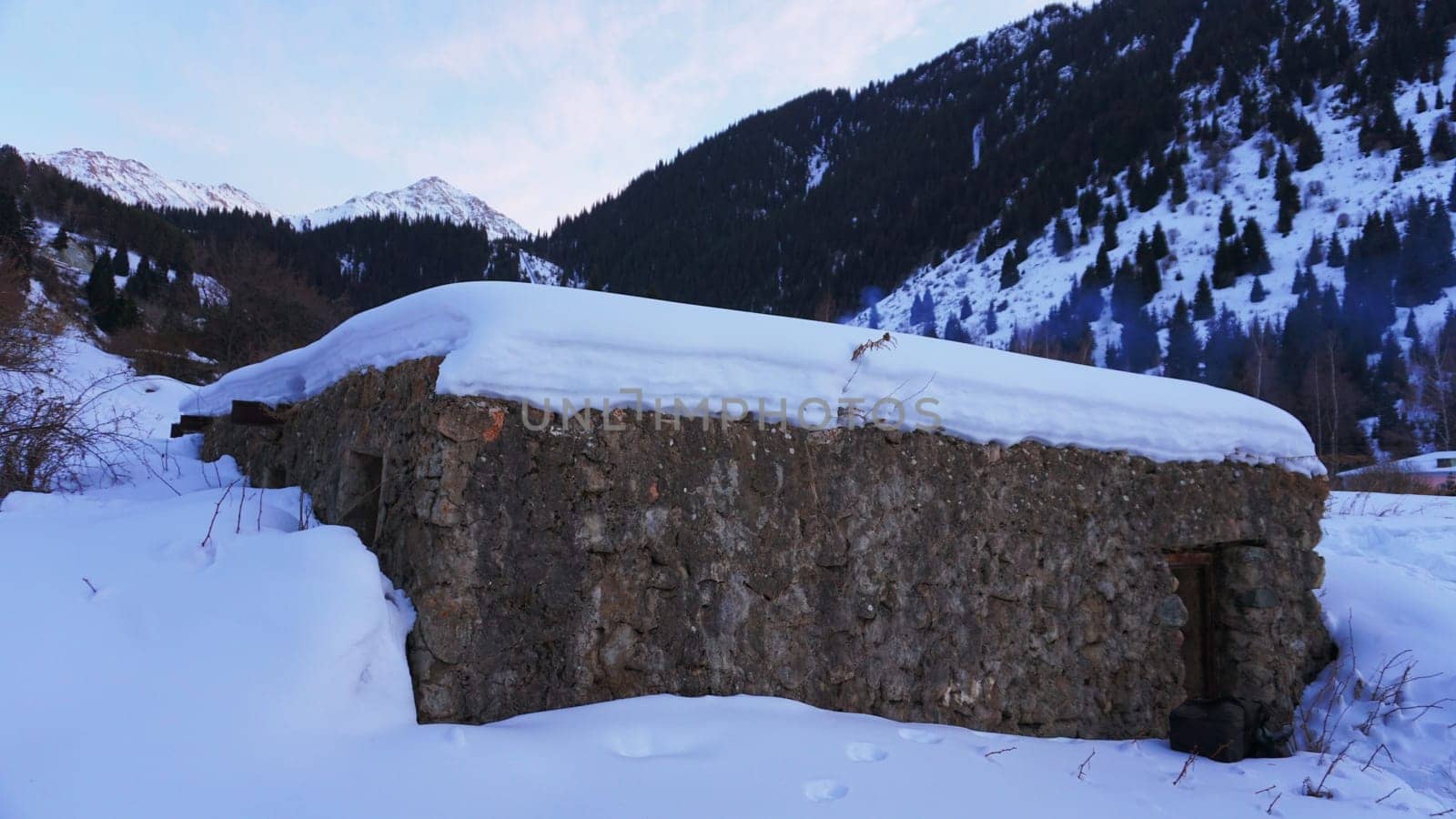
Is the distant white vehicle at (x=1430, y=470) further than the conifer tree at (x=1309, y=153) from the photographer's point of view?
No

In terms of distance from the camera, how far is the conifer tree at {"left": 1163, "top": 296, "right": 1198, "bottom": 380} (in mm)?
21609

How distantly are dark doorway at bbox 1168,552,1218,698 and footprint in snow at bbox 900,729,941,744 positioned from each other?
95.9 inches

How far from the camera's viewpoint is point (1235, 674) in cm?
465

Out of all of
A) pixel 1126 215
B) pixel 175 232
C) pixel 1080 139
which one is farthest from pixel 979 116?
pixel 175 232

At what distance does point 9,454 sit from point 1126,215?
36.7m

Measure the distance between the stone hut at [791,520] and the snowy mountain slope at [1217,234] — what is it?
19589 millimetres

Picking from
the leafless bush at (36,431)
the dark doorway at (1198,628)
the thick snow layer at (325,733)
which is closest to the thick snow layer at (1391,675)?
the dark doorway at (1198,628)

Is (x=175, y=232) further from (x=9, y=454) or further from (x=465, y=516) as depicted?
(x=465, y=516)

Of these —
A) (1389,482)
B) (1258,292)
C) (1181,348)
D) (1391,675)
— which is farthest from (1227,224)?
(1391,675)

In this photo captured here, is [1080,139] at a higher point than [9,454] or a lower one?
higher

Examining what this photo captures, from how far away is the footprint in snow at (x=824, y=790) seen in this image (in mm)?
2488

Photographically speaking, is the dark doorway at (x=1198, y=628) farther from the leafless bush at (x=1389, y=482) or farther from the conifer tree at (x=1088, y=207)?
the conifer tree at (x=1088, y=207)

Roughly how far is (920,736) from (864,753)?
47 centimetres

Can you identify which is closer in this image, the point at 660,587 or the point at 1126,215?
the point at 660,587
